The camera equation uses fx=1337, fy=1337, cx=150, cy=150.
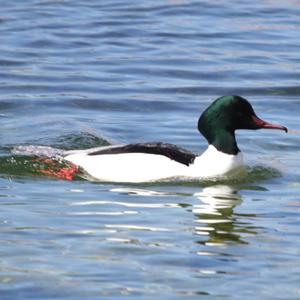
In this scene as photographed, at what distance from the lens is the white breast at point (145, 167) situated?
1403 centimetres

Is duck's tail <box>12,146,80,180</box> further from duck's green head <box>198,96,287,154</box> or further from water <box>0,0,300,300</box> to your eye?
duck's green head <box>198,96,287,154</box>

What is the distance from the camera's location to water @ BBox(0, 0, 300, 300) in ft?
33.8

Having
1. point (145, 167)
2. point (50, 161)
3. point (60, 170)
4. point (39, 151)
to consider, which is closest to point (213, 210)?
point (145, 167)

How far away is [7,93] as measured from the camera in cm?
1942

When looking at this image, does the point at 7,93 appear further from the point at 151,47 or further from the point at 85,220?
the point at 85,220

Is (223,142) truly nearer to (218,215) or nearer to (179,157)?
(179,157)

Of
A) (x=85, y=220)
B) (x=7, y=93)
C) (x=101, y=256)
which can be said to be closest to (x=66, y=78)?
(x=7, y=93)

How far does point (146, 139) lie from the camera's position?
1664 centimetres

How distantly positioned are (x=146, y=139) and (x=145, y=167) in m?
→ 2.62

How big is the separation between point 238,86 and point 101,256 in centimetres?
996

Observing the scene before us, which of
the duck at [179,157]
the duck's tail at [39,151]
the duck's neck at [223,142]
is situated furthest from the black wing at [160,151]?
the duck's tail at [39,151]

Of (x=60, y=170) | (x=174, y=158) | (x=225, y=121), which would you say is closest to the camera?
(x=174, y=158)

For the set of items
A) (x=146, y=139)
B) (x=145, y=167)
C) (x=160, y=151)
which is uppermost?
(x=160, y=151)

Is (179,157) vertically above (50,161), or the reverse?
(179,157)
